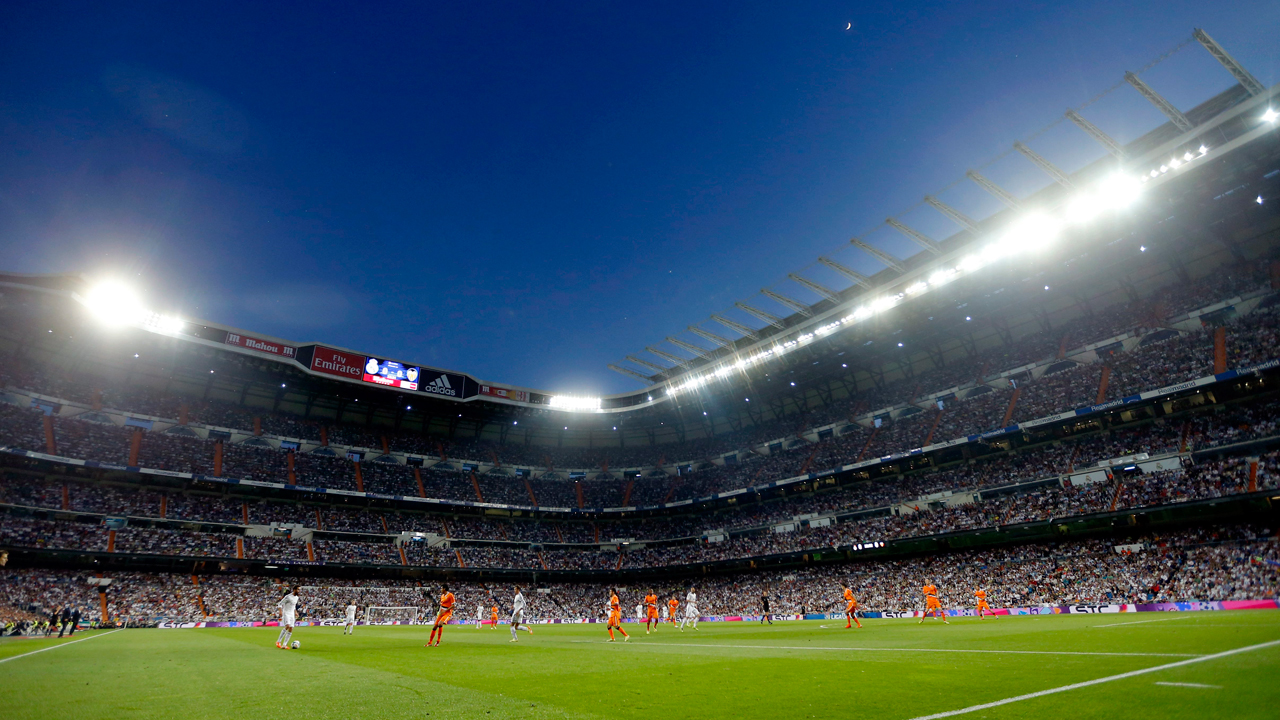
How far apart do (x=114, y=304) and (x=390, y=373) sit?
65.0 ft

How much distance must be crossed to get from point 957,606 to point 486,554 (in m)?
40.8

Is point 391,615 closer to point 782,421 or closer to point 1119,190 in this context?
point 782,421

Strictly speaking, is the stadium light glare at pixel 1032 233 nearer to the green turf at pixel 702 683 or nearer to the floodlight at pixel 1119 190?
the floodlight at pixel 1119 190

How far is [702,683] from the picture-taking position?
8586mm

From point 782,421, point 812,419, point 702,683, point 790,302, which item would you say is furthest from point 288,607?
point 782,421

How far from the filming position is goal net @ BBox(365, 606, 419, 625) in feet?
150

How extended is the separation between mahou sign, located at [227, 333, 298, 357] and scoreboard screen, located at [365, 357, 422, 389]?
6.19 metres

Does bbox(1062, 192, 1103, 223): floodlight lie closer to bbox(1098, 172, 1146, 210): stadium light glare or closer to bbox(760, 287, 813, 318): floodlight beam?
bbox(1098, 172, 1146, 210): stadium light glare

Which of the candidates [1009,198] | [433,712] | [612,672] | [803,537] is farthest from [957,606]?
[433,712]

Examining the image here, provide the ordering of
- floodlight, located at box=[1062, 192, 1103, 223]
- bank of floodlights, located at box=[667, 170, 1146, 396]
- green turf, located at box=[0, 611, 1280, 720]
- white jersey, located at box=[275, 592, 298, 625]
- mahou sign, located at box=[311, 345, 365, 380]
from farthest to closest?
mahou sign, located at box=[311, 345, 365, 380], floodlight, located at box=[1062, 192, 1103, 223], bank of floodlights, located at box=[667, 170, 1146, 396], white jersey, located at box=[275, 592, 298, 625], green turf, located at box=[0, 611, 1280, 720]

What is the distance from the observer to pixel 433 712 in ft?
21.7

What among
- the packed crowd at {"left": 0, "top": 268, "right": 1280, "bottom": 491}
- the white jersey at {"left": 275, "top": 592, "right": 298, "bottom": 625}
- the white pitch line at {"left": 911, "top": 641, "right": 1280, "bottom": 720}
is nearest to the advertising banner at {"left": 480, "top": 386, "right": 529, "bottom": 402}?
the packed crowd at {"left": 0, "top": 268, "right": 1280, "bottom": 491}

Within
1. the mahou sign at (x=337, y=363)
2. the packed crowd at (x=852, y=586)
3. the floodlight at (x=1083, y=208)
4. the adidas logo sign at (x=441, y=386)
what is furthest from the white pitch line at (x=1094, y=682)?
the adidas logo sign at (x=441, y=386)

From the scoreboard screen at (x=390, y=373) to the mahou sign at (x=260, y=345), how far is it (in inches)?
244
